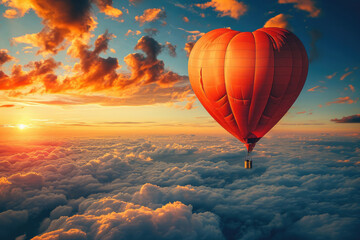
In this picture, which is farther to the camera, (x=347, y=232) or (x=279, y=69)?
(x=347, y=232)

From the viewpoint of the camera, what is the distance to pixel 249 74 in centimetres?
1922

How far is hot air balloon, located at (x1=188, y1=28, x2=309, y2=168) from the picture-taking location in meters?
19.2

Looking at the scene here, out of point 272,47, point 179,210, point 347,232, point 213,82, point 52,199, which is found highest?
point 272,47

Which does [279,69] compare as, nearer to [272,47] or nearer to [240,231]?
[272,47]

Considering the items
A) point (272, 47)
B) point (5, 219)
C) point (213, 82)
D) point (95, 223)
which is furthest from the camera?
point (5, 219)

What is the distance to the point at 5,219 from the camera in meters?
188

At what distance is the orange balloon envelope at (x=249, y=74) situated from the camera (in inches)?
754

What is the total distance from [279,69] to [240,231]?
180864mm

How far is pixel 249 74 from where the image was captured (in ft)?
63.1

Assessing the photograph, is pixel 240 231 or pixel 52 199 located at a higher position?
pixel 52 199

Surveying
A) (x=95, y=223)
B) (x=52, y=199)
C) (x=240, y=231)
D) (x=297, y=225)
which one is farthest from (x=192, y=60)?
(x=52, y=199)

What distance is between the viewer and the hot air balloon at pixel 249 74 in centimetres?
1916

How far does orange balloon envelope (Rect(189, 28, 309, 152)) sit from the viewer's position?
19156 mm

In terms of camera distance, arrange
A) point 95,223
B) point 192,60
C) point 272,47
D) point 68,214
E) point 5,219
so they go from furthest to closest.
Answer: point 5,219 < point 68,214 < point 95,223 < point 192,60 < point 272,47
